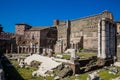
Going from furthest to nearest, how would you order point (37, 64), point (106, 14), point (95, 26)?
1. point (95, 26)
2. point (106, 14)
3. point (37, 64)

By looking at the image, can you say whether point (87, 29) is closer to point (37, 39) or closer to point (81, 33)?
point (81, 33)

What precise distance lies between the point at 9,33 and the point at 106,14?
3389 centimetres

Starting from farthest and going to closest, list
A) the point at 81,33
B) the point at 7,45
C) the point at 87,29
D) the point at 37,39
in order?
the point at 37,39 < the point at 7,45 < the point at 81,33 < the point at 87,29

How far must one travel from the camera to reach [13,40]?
175ft

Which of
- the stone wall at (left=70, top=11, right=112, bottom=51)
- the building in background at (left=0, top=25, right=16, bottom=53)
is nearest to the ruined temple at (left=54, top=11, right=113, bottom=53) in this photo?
the stone wall at (left=70, top=11, right=112, bottom=51)

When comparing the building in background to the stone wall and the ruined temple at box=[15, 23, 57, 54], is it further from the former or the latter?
the stone wall

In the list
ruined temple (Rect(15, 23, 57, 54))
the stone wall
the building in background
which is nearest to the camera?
the stone wall

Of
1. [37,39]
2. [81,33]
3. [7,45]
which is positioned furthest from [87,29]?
[7,45]

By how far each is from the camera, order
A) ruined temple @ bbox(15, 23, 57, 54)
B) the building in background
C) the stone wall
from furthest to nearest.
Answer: ruined temple @ bbox(15, 23, 57, 54) → the building in background → the stone wall

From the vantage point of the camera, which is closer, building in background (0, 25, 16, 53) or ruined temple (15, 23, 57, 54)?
building in background (0, 25, 16, 53)

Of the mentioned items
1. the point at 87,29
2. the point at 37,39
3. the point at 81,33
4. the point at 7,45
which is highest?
the point at 87,29

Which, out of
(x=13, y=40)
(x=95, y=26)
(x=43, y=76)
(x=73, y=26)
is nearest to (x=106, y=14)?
(x=95, y=26)

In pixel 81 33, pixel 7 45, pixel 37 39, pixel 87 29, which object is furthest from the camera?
pixel 37 39

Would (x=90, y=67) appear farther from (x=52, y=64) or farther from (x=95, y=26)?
(x=95, y=26)
